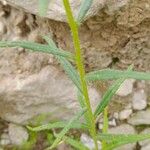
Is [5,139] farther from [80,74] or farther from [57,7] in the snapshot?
[80,74]

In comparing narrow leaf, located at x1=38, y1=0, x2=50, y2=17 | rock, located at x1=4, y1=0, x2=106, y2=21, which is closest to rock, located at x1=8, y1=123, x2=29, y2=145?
rock, located at x1=4, y1=0, x2=106, y2=21

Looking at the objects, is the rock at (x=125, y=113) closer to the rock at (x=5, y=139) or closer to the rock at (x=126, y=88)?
the rock at (x=126, y=88)

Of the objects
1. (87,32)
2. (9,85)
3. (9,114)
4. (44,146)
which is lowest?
(44,146)

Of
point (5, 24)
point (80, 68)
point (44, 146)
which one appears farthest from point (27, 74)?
point (80, 68)

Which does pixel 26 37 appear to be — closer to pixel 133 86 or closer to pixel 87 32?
pixel 87 32

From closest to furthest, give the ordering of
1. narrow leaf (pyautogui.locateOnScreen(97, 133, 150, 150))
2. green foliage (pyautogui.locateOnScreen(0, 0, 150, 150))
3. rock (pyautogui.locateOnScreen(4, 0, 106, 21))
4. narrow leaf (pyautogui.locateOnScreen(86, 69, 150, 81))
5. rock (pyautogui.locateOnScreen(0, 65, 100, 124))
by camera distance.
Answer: green foliage (pyautogui.locateOnScreen(0, 0, 150, 150)) → narrow leaf (pyautogui.locateOnScreen(86, 69, 150, 81)) → narrow leaf (pyautogui.locateOnScreen(97, 133, 150, 150)) → rock (pyautogui.locateOnScreen(4, 0, 106, 21)) → rock (pyautogui.locateOnScreen(0, 65, 100, 124))

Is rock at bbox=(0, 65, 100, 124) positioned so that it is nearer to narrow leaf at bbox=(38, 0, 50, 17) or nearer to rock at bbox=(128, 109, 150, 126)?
rock at bbox=(128, 109, 150, 126)
